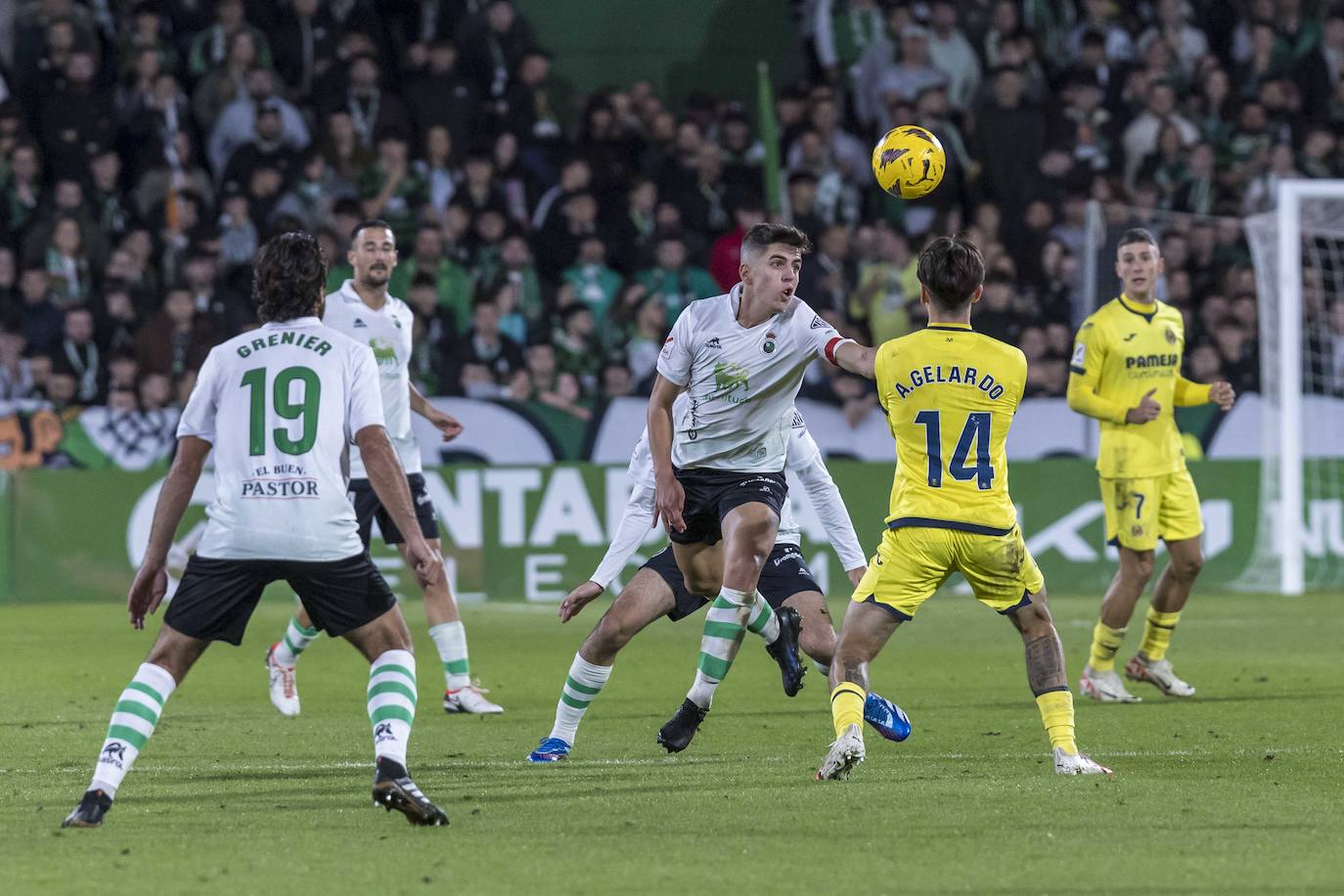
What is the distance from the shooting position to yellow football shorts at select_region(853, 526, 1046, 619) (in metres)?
7.33

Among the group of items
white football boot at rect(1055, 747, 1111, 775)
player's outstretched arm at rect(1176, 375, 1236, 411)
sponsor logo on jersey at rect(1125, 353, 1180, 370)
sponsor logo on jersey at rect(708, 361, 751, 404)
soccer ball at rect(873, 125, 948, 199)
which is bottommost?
white football boot at rect(1055, 747, 1111, 775)

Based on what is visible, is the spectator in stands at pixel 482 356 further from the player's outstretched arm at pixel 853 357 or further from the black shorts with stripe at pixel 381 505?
the player's outstretched arm at pixel 853 357

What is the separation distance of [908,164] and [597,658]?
3.14 meters

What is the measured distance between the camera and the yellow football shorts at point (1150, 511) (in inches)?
419

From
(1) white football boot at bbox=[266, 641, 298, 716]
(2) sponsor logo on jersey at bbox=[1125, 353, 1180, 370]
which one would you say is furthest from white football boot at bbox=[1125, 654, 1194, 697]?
(1) white football boot at bbox=[266, 641, 298, 716]

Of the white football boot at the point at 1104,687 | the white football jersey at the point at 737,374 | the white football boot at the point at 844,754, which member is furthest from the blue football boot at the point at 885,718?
the white football boot at the point at 1104,687

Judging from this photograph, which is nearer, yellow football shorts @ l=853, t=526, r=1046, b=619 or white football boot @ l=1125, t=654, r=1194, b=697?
yellow football shorts @ l=853, t=526, r=1046, b=619

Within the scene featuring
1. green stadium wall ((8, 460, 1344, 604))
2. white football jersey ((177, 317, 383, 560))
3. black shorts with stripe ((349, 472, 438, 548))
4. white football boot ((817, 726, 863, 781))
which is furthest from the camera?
green stadium wall ((8, 460, 1344, 604))

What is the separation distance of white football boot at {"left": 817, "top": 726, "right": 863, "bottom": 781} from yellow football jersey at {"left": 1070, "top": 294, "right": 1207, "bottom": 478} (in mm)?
3910

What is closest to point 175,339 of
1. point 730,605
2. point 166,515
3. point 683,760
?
point 683,760

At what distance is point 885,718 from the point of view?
7.82 meters

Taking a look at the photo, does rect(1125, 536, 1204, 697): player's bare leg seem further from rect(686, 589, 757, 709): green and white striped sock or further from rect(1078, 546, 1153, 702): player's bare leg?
rect(686, 589, 757, 709): green and white striped sock

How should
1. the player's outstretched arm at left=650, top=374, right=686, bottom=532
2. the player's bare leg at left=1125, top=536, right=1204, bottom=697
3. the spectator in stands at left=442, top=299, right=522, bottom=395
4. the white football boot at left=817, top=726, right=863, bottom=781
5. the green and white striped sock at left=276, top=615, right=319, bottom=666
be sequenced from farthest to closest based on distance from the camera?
the spectator in stands at left=442, top=299, right=522, bottom=395 < the player's bare leg at left=1125, top=536, right=1204, bottom=697 < the green and white striped sock at left=276, top=615, right=319, bottom=666 < the player's outstretched arm at left=650, top=374, right=686, bottom=532 < the white football boot at left=817, top=726, right=863, bottom=781

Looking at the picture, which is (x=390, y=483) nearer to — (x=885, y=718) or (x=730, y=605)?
(x=730, y=605)
